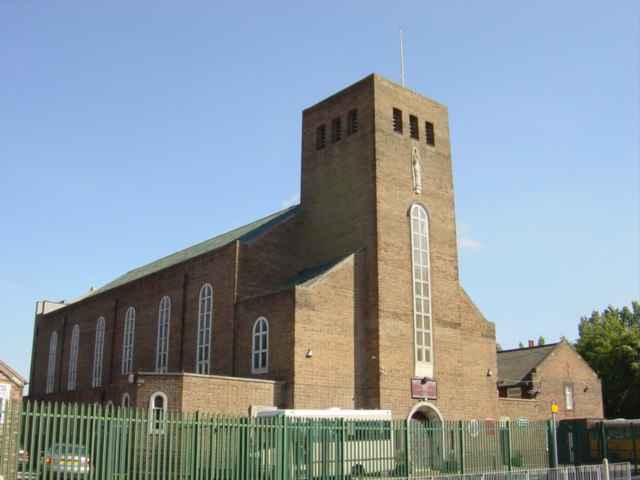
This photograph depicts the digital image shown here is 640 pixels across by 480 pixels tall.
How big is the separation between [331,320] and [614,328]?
1550 inches

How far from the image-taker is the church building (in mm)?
28312

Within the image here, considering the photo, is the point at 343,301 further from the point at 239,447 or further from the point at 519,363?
the point at 519,363

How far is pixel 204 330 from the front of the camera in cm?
3391

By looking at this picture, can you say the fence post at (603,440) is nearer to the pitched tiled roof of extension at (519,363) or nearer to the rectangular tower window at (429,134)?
the pitched tiled roof of extension at (519,363)

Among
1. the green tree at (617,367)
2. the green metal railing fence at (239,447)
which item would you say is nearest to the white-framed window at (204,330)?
the green metal railing fence at (239,447)

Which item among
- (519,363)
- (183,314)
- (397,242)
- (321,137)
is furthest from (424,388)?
(519,363)

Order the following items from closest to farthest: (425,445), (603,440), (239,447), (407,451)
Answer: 1. (239,447)
2. (407,451)
3. (425,445)
4. (603,440)

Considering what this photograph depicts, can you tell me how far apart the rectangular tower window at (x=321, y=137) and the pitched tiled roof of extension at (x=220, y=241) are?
330 cm

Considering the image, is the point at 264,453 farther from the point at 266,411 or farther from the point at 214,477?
the point at 266,411

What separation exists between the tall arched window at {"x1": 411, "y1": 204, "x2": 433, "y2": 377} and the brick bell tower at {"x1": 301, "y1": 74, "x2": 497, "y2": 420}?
5 centimetres

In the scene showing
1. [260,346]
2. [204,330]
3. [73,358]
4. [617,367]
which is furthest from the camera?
[617,367]

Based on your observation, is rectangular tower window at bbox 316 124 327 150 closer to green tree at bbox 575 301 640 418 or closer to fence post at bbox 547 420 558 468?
fence post at bbox 547 420 558 468

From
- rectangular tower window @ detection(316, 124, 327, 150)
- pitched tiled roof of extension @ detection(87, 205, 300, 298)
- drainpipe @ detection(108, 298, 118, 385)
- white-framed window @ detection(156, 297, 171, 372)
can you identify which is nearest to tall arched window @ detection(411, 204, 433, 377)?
rectangular tower window @ detection(316, 124, 327, 150)

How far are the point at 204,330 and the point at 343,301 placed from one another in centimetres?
783
